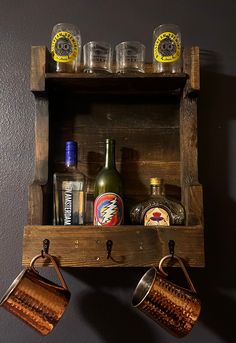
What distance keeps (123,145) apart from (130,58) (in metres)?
0.23

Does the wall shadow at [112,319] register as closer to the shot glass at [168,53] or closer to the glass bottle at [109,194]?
the glass bottle at [109,194]

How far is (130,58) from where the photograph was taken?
114 centimetres

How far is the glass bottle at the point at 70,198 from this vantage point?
1.09m

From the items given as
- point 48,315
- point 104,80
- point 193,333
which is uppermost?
point 104,80

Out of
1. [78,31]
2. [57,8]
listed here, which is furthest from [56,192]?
[57,8]

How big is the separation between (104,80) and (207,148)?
0.36m

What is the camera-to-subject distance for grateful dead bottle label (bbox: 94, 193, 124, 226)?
3.49ft

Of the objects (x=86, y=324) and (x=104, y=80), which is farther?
(x=86, y=324)

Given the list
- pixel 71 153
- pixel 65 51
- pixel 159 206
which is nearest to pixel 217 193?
pixel 159 206

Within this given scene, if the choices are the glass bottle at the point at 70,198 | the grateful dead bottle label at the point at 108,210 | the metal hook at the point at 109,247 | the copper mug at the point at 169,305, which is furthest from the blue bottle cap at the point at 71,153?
the copper mug at the point at 169,305

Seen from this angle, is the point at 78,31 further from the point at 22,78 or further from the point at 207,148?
the point at 207,148

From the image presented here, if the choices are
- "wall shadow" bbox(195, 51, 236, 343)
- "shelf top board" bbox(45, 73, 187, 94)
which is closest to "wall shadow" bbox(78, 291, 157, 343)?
"wall shadow" bbox(195, 51, 236, 343)

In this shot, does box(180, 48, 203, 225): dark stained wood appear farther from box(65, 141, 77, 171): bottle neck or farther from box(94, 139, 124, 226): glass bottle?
box(65, 141, 77, 171): bottle neck

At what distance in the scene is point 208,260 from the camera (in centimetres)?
121
